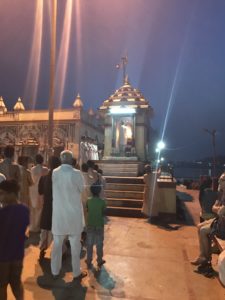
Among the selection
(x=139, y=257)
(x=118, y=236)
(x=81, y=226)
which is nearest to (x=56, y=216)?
(x=81, y=226)

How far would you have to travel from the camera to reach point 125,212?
10.2 m

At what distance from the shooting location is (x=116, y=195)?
36.7 feet

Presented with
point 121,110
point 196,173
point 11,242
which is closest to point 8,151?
point 11,242

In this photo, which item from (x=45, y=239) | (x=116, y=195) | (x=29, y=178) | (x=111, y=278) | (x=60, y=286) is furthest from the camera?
(x=116, y=195)

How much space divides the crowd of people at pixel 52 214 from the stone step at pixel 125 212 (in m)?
2.89

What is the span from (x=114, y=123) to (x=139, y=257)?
1103cm

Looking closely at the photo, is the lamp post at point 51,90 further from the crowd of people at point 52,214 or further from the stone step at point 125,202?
the stone step at point 125,202

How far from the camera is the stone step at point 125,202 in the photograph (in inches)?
415

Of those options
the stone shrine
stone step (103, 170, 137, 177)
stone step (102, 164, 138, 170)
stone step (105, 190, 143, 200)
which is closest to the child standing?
stone step (105, 190, 143, 200)

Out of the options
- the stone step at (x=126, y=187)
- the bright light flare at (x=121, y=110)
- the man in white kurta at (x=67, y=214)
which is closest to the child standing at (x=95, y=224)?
the man in white kurta at (x=67, y=214)

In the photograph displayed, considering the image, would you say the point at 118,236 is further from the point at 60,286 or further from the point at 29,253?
the point at 60,286

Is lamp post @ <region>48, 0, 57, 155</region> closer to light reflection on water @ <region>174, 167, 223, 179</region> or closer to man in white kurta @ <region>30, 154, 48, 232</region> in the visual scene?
man in white kurta @ <region>30, 154, 48, 232</region>

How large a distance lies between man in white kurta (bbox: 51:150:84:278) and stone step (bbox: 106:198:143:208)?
240 inches

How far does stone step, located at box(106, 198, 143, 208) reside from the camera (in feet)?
34.6
